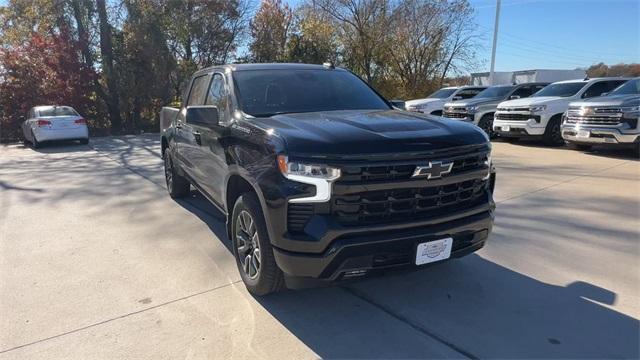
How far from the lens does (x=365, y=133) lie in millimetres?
3191

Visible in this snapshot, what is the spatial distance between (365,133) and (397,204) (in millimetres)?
527

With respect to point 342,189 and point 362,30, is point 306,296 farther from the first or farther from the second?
point 362,30

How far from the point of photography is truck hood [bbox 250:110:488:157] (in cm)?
302

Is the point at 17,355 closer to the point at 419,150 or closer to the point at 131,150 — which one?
the point at 419,150

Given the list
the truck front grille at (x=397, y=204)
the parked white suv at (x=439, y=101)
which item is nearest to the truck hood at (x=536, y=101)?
the parked white suv at (x=439, y=101)

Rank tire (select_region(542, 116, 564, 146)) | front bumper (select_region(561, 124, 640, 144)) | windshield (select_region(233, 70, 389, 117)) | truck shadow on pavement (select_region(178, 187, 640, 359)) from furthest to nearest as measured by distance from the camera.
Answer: tire (select_region(542, 116, 564, 146)) → front bumper (select_region(561, 124, 640, 144)) → windshield (select_region(233, 70, 389, 117)) → truck shadow on pavement (select_region(178, 187, 640, 359))

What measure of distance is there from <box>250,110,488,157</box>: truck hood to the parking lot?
122 centimetres

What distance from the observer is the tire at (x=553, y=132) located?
473 inches

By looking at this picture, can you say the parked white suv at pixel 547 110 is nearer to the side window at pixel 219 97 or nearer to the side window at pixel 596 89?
the side window at pixel 596 89

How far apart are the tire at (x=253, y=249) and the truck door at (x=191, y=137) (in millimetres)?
1411

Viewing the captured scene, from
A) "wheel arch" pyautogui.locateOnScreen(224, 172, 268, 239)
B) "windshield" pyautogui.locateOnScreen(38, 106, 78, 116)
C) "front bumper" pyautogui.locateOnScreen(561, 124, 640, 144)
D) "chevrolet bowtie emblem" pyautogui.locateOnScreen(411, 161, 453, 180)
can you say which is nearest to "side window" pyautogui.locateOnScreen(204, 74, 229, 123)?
"wheel arch" pyautogui.locateOnScreen(224, 172, 268, 239)

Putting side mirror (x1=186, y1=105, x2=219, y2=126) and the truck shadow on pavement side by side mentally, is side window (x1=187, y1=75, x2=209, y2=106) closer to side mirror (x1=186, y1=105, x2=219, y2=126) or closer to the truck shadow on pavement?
side mirror (x1=186, y1=105, x2=219, y2=126)

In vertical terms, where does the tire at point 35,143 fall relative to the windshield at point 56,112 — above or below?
below

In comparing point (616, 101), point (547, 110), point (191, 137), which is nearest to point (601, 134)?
point (616, 101)
